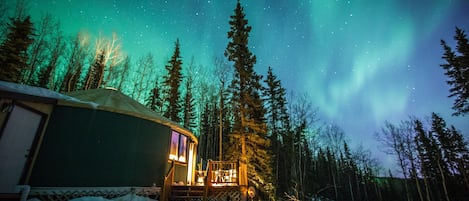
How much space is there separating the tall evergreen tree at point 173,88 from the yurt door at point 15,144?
14.8 m

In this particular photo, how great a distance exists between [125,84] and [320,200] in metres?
26.9

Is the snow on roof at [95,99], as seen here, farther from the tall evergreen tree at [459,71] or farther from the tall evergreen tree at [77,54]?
the tall evergreen tree at [459,71]

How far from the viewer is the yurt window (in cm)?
891

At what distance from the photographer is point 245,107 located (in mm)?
12016

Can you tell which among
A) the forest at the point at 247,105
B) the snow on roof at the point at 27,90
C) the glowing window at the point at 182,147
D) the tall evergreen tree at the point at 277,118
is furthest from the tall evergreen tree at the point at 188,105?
the snow on roof at the point at 27,90

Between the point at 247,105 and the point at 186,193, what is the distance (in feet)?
20.3

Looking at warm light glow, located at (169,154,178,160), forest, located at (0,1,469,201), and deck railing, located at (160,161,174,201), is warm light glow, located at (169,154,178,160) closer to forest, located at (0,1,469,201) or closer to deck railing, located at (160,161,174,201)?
deck railing, located at (160,161,174,201)

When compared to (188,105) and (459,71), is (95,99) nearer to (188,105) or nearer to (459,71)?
(188,105)

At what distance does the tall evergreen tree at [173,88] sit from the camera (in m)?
20.5

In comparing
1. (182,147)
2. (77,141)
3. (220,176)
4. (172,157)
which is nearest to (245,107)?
(182,147)

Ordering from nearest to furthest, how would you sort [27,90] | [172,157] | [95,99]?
1. [27,90]
2. [95,99]
3. [172,157]

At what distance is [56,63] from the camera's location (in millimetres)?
15820

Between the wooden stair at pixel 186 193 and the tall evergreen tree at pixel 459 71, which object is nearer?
the wooden stair at pixel 186 193

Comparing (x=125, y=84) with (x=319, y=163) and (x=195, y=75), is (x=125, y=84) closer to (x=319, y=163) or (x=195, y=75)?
(x=195, y=75)
